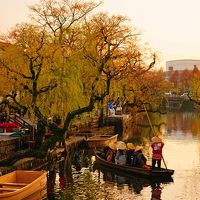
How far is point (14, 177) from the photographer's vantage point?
23656mm

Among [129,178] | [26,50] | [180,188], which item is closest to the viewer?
[180,188]

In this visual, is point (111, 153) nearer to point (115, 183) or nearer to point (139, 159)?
point (139, 159)

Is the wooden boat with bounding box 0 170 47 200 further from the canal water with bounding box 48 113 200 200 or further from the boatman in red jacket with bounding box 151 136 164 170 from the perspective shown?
the boatman in red jacket with bounding box 151 136 164 170

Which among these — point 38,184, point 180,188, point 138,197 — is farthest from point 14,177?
point 180,188

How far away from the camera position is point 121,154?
31.3m

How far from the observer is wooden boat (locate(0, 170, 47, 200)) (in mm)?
20141

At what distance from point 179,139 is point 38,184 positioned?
3292 centimetres

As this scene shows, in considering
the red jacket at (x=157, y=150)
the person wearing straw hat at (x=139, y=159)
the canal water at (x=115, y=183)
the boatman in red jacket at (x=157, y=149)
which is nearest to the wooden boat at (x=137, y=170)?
the canal water at (x=115, y=183)

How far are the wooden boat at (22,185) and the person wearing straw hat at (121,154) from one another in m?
8.35

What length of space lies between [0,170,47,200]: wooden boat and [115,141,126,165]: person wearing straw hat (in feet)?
27.4

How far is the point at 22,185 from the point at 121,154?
1094 cm

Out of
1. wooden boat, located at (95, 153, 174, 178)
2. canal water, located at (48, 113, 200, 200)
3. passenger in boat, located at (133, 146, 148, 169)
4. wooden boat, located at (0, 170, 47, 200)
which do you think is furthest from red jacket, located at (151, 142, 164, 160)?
wooden boat, located at (0, 170, 47, 200)

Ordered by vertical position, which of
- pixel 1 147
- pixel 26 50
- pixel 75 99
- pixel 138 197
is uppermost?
pixel 26 50

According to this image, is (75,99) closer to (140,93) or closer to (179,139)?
(179,139)
